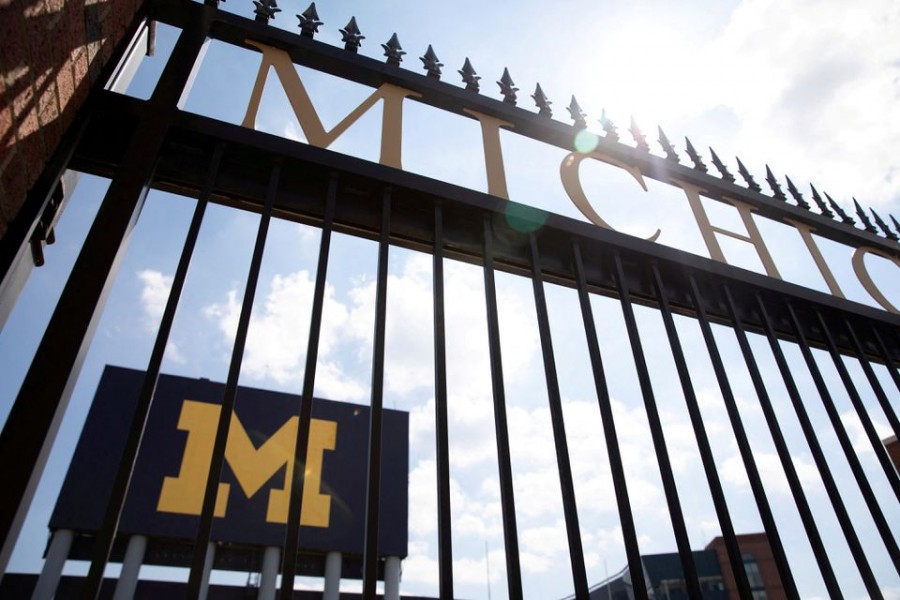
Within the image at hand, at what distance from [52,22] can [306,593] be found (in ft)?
48.2

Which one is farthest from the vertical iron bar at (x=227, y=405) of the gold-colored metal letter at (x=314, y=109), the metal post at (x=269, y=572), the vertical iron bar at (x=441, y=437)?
the metal post at (x=269, y=572)

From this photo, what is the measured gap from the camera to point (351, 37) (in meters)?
2.65

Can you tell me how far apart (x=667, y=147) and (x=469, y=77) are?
137 cm

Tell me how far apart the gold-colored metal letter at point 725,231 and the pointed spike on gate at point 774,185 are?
0.36 meters

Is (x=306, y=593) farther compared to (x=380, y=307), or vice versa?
(x=306, y=593)

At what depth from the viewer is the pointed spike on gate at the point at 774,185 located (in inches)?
140

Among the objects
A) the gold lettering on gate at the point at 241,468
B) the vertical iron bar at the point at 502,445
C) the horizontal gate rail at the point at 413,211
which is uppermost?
the gold lettering on gate at the point at 241,468

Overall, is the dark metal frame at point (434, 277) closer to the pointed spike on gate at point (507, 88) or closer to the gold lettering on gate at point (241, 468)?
the pointed spike on gate at point (507, 88)

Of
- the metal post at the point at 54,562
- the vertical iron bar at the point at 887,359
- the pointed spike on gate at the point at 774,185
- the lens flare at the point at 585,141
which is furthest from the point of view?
the metal post at the point at 54,562

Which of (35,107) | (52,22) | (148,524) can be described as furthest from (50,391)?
(148,524)

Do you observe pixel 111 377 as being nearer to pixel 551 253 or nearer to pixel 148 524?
pixel 148 524

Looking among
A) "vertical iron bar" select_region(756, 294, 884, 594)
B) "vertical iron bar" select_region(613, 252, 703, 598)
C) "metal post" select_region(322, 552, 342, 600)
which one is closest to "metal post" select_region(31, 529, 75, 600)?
"metal post" select_region(322, 552, 342, 600)

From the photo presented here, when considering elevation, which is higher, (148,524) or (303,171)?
(148,524)

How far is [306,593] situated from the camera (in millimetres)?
13375
